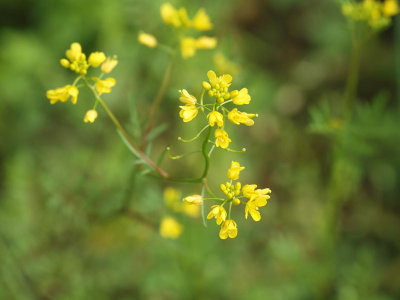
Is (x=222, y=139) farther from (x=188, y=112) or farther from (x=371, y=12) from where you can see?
(x=371, y=12)

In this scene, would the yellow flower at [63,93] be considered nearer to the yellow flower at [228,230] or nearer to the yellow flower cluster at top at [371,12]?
the yellow flower at [228,230]

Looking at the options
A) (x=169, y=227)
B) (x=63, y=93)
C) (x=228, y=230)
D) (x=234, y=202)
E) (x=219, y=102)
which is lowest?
(x=169, y=227)

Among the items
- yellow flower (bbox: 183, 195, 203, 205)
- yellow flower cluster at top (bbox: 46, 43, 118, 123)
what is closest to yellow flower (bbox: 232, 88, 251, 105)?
yellow flower (bbox: 183, 195, 203, 205)

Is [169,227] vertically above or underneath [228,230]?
underneath

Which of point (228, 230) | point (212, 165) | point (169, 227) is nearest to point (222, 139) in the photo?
point (228, 230)

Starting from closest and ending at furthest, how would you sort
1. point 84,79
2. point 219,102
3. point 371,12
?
point 219,102, point 84,79, point 371,12

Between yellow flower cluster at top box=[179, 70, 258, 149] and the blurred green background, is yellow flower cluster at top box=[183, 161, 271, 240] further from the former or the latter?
the blurred green background

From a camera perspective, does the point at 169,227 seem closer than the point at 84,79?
No

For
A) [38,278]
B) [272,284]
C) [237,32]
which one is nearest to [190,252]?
[272,284]

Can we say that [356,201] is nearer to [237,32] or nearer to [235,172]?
[237,32]
